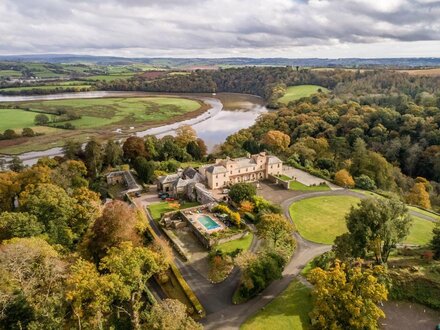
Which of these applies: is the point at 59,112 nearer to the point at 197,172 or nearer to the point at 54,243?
the point at 197,172

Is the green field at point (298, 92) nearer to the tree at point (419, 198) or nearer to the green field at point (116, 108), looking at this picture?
the green field at point (116, 108)

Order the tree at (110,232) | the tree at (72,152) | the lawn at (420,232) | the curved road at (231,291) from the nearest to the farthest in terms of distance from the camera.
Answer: the curved road at (231,291) < the tree at (110,232) < the lawn at (420,232) < the tree at (72,152)

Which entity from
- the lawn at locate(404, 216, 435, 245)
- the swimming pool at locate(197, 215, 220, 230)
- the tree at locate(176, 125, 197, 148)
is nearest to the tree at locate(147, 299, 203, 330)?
the swimming pool at locate(197, 215, 220, 230)

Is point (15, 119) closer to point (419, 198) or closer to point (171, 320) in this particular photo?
point (171, 320)

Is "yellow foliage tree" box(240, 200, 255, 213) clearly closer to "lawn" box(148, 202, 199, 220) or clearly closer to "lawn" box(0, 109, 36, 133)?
"lawn" box(148, 202, 199, 220)

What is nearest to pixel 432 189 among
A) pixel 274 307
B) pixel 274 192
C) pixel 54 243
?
pixel 274 192

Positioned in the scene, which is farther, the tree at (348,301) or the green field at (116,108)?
the green field at (116,108)

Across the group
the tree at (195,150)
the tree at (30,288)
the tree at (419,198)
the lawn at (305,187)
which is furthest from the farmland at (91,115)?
the tree at (419,198)

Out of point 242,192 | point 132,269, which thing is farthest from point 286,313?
point 242,192
